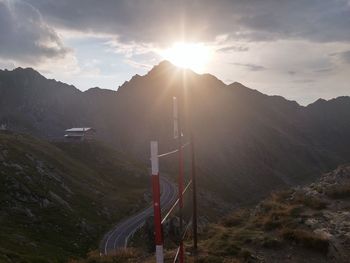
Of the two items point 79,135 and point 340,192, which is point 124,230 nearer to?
point 340,192

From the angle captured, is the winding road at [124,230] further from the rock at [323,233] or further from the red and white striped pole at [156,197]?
the red and white striped pole at [156,197]

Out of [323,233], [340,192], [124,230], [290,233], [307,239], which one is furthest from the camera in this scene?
[124,230]

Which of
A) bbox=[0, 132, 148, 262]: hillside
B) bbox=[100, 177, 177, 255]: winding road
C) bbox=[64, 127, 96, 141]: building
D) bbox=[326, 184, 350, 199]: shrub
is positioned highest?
bbox=[326, 184, 350, 199]: shrub

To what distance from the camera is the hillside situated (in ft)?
219

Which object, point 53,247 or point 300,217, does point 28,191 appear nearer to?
point 53,247

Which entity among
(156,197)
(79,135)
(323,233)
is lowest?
(79,135)

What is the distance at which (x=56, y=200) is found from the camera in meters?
88.2

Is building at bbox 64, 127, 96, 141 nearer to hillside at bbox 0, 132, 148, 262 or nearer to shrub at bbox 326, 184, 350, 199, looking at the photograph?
hillside at bbox 0, 132, 148, 262

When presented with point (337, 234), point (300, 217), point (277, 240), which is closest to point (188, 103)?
point (277, 240)

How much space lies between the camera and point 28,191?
8456cm

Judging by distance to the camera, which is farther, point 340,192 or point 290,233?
point 340,192

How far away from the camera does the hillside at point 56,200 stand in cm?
6675

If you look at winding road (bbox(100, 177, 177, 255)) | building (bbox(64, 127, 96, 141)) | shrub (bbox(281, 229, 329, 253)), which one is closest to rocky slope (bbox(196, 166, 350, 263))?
shrub (bbox(281, 229, 329, 253))

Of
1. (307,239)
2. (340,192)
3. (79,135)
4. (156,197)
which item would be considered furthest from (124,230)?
(79,135)
